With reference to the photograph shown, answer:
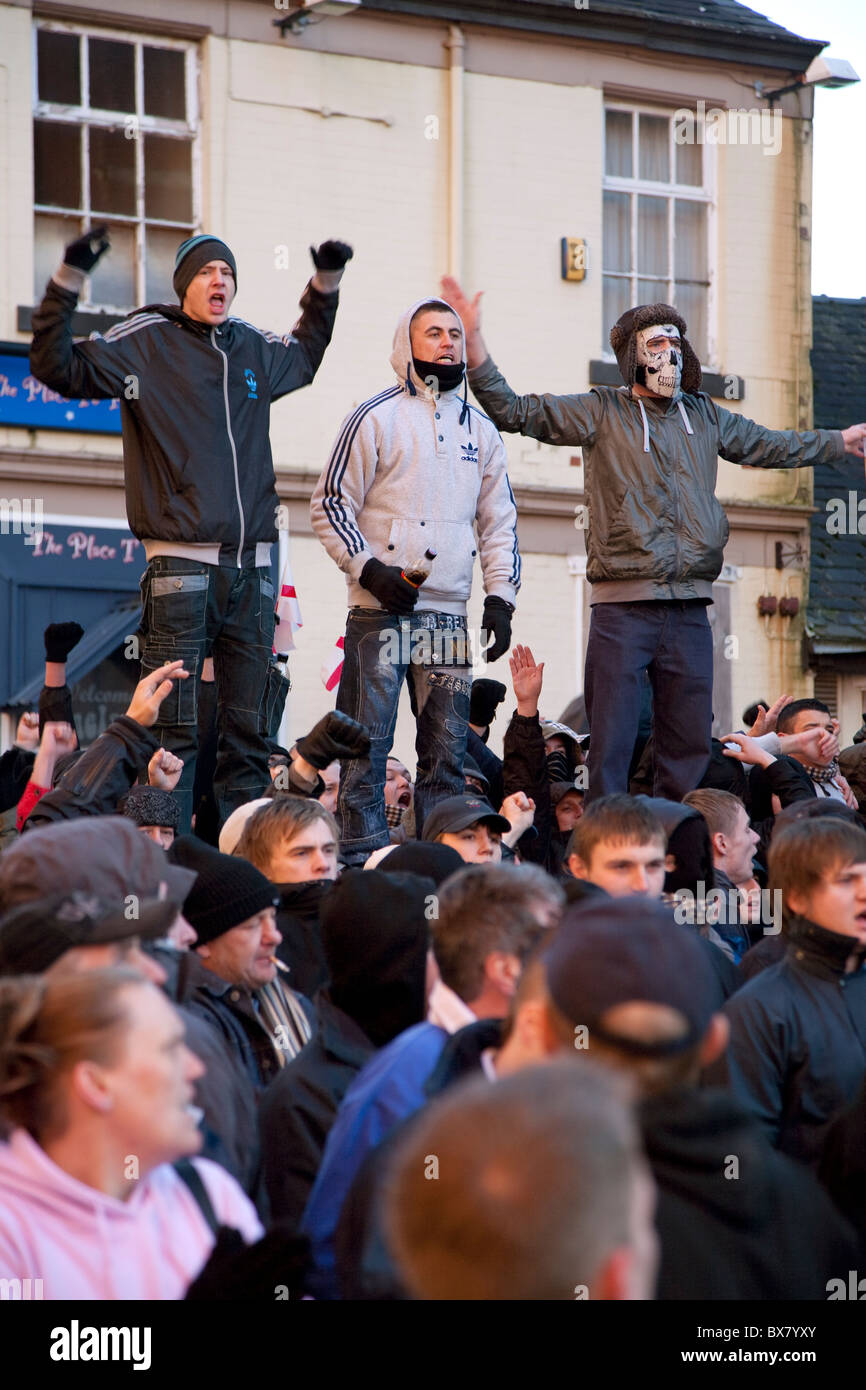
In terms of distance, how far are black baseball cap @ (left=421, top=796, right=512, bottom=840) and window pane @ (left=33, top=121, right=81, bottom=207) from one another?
7.33m

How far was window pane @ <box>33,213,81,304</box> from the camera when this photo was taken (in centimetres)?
1227

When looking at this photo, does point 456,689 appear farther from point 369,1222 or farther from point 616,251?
point 616,251

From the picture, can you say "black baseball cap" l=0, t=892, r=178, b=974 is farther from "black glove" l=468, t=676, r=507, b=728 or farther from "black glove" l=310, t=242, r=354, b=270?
"black glove" l=468, t=676, r=507, b=728

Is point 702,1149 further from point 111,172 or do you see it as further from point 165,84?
point 165,84

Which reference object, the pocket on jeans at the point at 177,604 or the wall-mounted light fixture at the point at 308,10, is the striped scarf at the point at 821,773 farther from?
the wall-mounted light fixture at the point at 308,10

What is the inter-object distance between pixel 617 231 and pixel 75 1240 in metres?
12.2

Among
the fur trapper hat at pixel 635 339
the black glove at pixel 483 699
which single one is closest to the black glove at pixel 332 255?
the fur trapper hat at pixel 635 339

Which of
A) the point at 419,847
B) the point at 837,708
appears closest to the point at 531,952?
the point at 419,847

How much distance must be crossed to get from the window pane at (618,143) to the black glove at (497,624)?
759cm

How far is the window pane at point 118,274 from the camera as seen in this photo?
12484 mm

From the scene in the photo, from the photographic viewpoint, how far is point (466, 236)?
13.3 meters

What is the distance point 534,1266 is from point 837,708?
12738 millimetres

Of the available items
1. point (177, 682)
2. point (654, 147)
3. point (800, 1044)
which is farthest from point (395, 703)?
point (654, 147)

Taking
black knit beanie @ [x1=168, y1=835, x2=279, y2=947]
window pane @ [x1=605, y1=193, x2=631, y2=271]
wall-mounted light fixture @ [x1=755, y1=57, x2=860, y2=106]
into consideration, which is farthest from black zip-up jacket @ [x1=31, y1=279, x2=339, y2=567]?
wall-mounted light fixture @ [x1=755, y1=57, x2=860, y2=106]
